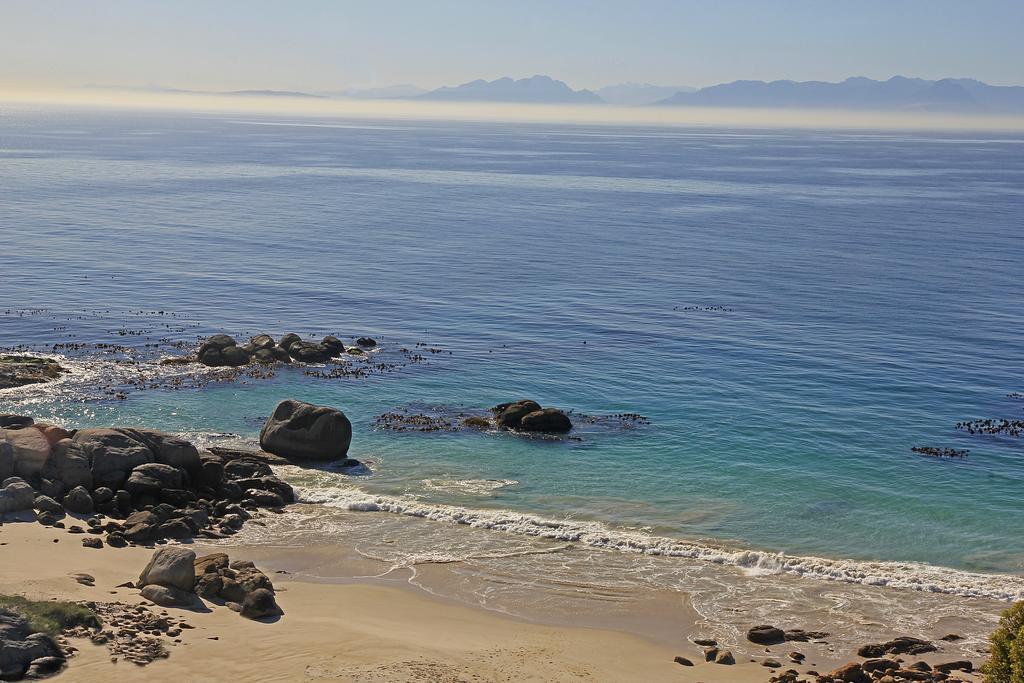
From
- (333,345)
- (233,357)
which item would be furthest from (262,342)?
(333,345)

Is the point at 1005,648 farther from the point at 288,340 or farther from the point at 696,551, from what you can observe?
the point at 288,340

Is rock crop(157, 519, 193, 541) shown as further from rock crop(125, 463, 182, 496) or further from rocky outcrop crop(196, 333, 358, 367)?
rocky outcrop crop(196, 333, 358, 367)

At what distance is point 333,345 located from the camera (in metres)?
66.1

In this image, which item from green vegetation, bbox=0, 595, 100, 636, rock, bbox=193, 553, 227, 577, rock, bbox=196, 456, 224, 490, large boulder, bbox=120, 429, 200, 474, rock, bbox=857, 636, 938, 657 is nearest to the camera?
green vegetation, bbox=0, 595, 100, 636

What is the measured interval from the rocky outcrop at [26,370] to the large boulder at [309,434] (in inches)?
692

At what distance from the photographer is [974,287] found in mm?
91125

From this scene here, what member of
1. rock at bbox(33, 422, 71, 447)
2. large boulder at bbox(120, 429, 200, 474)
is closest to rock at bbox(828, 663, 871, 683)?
large boulder at bbox(120, 429, 200, 474)

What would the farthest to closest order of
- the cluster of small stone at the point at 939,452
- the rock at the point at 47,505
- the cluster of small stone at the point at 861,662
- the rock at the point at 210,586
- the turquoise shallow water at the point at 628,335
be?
1. the cluster of small stone at the point at 939,452
2. the turquoise shallow water at the point at 628,335
3. the rock at the point at 47,505
4. the rock at the point at 210,586
5. the cluster of small stone at the point at 861,662

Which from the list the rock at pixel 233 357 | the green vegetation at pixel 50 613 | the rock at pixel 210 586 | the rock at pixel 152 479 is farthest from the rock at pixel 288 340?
the green vegetation at pixel 50 613

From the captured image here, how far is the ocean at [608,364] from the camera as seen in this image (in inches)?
1657

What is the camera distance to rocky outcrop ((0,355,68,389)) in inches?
2274

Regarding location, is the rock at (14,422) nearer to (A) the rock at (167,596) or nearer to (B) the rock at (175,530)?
(B) the rock at (175,530)

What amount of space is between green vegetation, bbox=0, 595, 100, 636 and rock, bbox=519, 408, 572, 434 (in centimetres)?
2641

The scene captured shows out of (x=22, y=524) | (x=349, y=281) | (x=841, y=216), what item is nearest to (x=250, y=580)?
(x=22, y=524)
